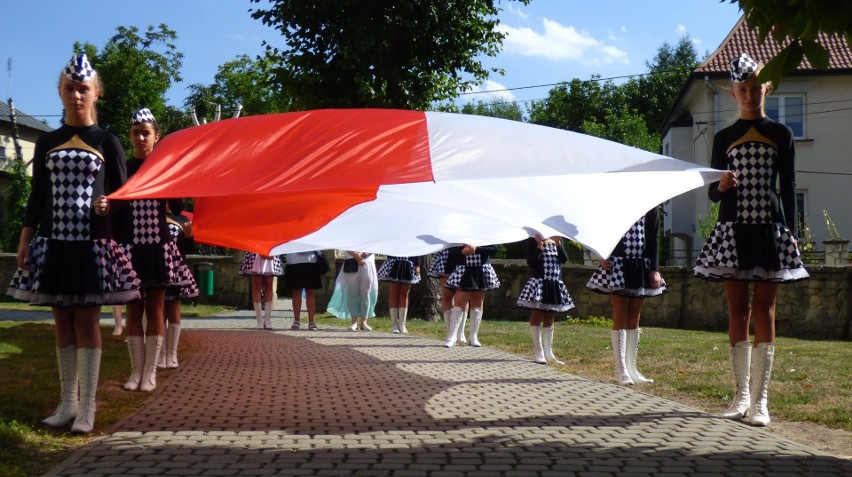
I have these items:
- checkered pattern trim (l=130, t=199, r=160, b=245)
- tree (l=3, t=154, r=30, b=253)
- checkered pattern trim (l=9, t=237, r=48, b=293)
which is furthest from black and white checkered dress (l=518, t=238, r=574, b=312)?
tree (l=3, t=154, r=30, b=253)

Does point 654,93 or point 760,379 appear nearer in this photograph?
point 760,379

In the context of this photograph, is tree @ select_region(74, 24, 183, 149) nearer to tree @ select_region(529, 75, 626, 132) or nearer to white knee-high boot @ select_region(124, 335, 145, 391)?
tree @ select_region(529, 75, 626, 132)

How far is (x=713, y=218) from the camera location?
2772cm

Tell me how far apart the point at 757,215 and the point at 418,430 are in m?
2.75

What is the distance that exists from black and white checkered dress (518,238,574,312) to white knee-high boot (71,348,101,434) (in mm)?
5945

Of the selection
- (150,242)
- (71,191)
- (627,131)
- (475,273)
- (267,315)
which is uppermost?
(627,131)

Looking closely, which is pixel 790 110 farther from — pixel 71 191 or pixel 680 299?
pixel 71 191

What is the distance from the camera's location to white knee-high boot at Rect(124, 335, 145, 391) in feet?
25.8

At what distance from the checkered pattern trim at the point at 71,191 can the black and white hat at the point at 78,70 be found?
0.46 meters

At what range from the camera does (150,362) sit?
26.2 ft

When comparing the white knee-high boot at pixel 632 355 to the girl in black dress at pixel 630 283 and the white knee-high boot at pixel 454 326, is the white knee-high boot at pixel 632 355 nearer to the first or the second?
the girl in black dress at pixel 630 283

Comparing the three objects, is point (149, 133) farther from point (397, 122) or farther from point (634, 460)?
point (634, 460)

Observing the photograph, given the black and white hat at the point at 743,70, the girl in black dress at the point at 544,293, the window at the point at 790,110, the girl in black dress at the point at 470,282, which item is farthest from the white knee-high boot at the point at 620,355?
the window at the point at 790,110

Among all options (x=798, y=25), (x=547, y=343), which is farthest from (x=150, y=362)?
(x=798, y=25)
